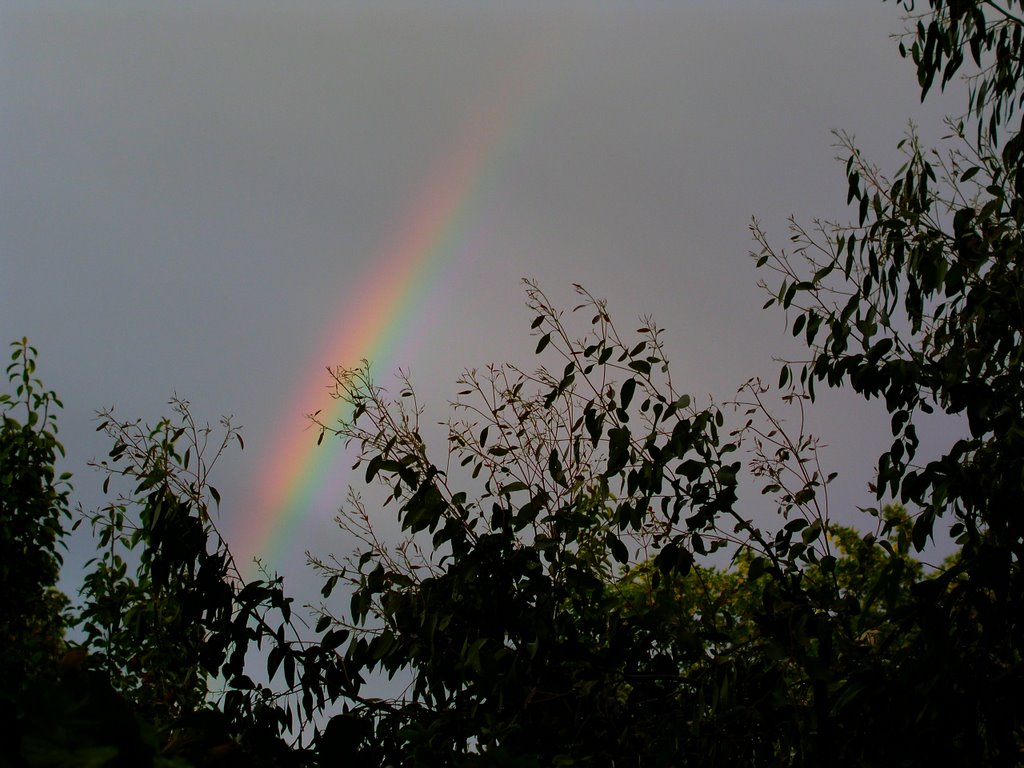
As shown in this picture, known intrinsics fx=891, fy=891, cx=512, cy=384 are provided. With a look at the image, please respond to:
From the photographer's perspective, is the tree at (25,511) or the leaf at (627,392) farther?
the tree at (25,511)

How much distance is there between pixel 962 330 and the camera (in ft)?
9.56

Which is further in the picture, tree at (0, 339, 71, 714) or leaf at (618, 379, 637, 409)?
tree at (0, 339, 71, 714)

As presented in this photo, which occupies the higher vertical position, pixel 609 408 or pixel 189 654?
pixel 609 408

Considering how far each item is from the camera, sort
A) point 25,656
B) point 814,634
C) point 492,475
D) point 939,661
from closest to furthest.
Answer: point 939,661 → point 814,634 → point 492,475 → point 25,656

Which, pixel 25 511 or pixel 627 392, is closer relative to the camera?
pixel 627 392

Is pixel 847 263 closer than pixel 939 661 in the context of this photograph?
No

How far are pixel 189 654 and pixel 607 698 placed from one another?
1.22 metres

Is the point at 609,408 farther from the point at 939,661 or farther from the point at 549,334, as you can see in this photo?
the point at 939,661

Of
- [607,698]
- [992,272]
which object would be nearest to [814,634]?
[607,698]

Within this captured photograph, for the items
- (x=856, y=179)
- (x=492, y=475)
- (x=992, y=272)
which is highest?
(x=856, y=179)

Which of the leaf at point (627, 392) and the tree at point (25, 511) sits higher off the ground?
the tree at point (25, 511)

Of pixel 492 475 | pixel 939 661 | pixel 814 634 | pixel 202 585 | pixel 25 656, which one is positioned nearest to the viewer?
pixel 939 661

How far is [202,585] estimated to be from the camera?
2.55 meters

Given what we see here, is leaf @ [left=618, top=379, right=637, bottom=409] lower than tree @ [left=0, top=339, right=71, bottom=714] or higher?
lower
